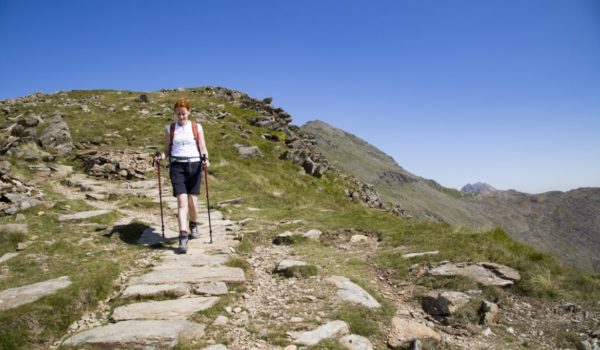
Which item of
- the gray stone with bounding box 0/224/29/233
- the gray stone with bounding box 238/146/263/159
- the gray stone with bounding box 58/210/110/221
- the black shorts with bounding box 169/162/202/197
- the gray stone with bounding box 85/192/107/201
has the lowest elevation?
the gray stone with bounding box 0/224/29/233

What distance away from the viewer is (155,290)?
6883 millimetres

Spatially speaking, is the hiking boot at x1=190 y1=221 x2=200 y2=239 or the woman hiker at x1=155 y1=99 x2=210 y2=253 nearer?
the woman hiker at x1=155 y1=99 x2=210 y2=253

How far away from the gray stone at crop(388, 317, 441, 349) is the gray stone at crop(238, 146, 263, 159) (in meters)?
20.6

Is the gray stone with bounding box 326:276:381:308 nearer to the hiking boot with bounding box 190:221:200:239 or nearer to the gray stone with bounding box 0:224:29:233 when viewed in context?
the hiking boot with bounding box 190:221:200:239

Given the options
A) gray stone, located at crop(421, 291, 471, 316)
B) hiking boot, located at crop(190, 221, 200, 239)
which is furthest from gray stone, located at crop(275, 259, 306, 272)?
hiking boot, located at crop(190, 221, 200, 239)

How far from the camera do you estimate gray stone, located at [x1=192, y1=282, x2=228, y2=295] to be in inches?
277

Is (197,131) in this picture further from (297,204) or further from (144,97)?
(144,97)

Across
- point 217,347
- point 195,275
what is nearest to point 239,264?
point 195,275

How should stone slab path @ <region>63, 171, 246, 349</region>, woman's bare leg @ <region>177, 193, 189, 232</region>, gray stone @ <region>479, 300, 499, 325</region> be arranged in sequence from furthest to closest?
1. woman's bare leg @ <region>177, 193, 189, 232</region>
2. gray stone @ <region>479, 300, 499, 325</region>
3. stone slab path @ <region>63, 171, 246, 349</region>

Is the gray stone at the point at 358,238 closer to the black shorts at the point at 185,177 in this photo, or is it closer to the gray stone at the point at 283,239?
the gray stone at the point at 283,239

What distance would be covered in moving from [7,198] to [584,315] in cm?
1656

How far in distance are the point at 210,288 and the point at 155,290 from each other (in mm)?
1008

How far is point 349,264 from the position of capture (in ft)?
30.8

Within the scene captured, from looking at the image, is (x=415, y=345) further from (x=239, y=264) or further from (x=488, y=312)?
(x=239, y=264)
